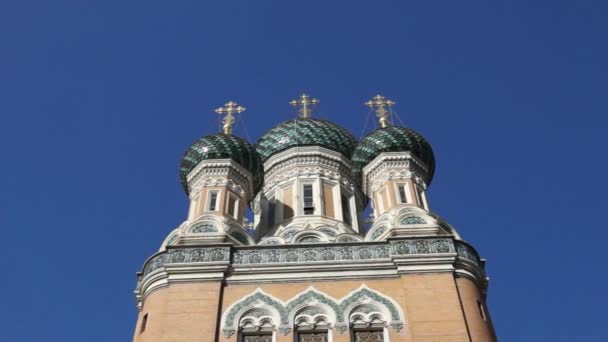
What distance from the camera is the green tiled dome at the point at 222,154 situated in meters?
16.3

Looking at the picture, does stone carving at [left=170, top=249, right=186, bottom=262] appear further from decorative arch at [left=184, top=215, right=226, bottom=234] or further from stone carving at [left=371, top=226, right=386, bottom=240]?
stone carving at [left=371, top=226, right=386, bottom=240]

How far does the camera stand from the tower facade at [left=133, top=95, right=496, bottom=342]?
11.9 m

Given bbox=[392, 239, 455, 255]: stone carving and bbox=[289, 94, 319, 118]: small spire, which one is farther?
bbox=[289, 94, 319, 118]: small spire

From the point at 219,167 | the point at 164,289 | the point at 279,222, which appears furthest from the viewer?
the point at 279,222

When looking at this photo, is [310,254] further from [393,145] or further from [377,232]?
[393,145]

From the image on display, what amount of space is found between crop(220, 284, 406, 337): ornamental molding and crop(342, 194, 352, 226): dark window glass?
522 cm

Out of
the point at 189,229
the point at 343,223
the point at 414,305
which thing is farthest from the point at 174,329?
the point at 343,223

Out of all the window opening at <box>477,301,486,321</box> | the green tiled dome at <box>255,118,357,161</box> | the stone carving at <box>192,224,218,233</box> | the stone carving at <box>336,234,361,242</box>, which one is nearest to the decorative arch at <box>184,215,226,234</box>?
the stone carving at <box>192,224,218,233</box>

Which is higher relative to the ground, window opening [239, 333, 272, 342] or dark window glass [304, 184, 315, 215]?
dark window glass [304, 184, 315, 215]

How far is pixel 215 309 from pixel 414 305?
3.39 m

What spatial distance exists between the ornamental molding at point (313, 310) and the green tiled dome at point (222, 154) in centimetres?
456

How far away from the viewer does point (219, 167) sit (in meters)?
16.1

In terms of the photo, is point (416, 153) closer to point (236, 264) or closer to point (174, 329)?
point (236, 264)

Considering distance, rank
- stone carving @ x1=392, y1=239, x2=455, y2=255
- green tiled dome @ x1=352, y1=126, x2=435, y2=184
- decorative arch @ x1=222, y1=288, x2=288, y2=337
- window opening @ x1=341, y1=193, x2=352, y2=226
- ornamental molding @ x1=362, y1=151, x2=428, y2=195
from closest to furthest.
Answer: decorative arch @ x1=222, y1=288, x2=288, y2=337, stone carving @ x1=392, y1=239, x2=455, y2=255, ornamental molding @ x1=362, y1=151, x2=428, y2=195, green tiled dome @ x1=352, y1=126, x2=435, y2=184, window opening @ x1=341, y1=193, x2=352, y2=226
